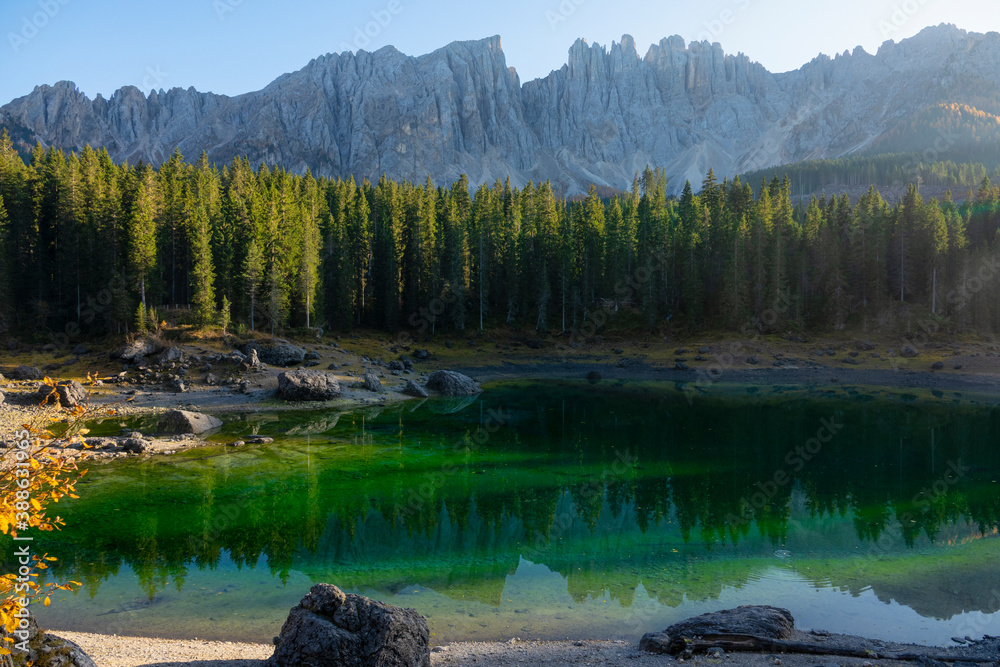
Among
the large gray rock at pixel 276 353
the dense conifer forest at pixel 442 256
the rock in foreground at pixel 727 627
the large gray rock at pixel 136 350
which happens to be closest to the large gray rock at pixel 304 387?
the large gray rock at pixel 276 353

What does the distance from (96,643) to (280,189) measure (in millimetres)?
70332

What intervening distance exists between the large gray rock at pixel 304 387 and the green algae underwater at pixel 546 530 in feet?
27.4

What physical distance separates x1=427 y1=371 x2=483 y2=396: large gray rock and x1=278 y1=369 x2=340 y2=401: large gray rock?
1140 cm

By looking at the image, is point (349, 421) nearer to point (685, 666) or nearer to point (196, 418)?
point (196, 418)

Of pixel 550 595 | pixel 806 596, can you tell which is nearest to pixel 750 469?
pixel 806 596

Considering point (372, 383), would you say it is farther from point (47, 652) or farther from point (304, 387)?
point (47, 652)

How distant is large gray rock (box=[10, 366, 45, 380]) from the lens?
4716 cm

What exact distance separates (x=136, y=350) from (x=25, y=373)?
8.31 metres

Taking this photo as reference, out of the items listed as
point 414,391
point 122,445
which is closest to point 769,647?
point 122,445

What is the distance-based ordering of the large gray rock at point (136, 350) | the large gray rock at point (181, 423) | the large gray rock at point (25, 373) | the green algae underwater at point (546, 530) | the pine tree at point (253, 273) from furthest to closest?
1. the pine tree at point (253, 273)
2. the large gray rock at point (136, 350)
3. the large gray rock at point (25, 373)
4. the large gray rock at point (181, 423)
5. the green algae underwater at point (546, 530)

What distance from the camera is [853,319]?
271 feet

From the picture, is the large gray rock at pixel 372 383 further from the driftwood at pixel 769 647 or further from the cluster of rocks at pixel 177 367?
the driftwood at pixel 769 647

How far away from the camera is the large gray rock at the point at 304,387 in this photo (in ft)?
162

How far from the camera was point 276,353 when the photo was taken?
58281 mm
